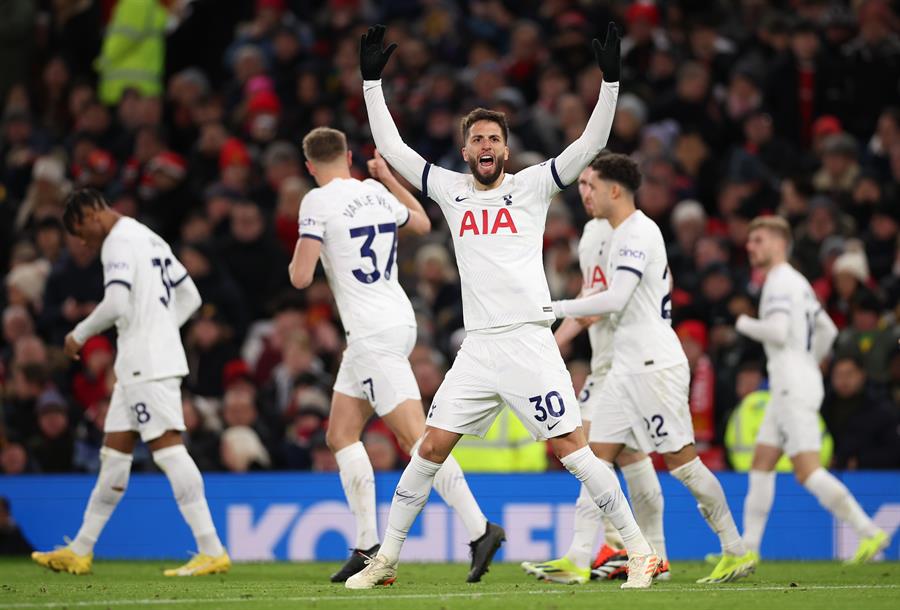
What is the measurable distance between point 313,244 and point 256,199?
30.3ft

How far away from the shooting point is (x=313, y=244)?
10.8 m

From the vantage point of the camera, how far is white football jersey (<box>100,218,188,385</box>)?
11.9 meters

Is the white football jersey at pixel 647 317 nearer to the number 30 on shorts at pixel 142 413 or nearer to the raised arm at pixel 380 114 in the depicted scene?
the raised arm at pixel 380 114

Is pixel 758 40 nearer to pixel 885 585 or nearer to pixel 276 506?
pixel 276 506

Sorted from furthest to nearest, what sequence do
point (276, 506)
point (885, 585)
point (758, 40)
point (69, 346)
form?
1. point (758, 40)
2. point (276, 506)
3. point (69, 346)
4. point (885, 585)

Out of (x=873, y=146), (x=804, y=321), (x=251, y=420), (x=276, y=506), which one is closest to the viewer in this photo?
(x=804, y=321)

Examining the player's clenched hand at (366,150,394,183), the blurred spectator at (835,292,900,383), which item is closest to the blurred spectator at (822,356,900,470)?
the blurred spectator at (835,292,900,383)

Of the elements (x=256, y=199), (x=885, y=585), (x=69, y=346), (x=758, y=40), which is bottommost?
(x=885, y=585)

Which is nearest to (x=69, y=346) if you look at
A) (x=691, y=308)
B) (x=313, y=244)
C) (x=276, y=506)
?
(x=313, y=244)

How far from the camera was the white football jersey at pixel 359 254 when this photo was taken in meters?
11.0

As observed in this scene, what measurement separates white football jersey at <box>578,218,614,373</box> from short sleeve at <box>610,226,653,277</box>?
0.45 m

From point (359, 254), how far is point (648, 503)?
275 centimetres

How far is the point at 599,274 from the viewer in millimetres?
11453

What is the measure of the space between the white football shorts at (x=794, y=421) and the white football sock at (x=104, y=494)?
538 cm
